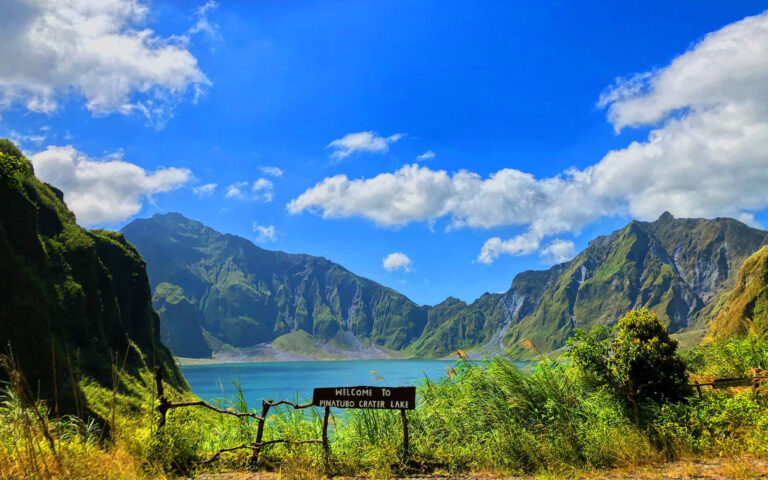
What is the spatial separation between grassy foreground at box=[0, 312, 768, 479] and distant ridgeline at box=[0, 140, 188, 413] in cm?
2317

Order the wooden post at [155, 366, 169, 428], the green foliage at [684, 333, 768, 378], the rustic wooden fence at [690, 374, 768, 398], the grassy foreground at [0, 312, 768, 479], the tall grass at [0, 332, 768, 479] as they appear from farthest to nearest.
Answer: the green foliage at [684, 333, 768, 378] < the rustic wooden fence at [690, 374, 768, 398] < the wooden post at [155, 366, 169, 428] < the grassy foreground at [0, 312, 768, 479] < the tall grass at [0, 332, 768, 479]

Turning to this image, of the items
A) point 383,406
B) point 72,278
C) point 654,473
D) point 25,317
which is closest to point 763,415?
point 654,473

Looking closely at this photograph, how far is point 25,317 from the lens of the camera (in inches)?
2362

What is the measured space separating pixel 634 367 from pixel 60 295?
3785 inches

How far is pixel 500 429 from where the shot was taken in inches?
340

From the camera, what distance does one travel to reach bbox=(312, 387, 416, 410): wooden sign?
8344mm

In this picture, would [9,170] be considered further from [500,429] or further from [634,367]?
[634,367]

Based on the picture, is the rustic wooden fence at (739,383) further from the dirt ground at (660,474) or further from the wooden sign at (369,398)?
the wooden sign at (369,398)

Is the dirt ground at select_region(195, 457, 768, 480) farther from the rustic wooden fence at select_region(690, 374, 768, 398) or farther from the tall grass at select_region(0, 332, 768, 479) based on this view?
the rustic wooden fence at select_region(690, 374, 768, 398)

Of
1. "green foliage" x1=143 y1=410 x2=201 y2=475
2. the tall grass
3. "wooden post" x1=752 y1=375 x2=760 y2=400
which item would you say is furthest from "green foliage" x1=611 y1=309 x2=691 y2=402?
"green foliage" x1=143 y1=410 x2=201 y2=475

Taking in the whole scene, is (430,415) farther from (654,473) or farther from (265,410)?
(654,473)

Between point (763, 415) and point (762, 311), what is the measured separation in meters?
109

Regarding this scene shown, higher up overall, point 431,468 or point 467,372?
point 467,372

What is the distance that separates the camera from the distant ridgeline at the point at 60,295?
5662 centimetres
